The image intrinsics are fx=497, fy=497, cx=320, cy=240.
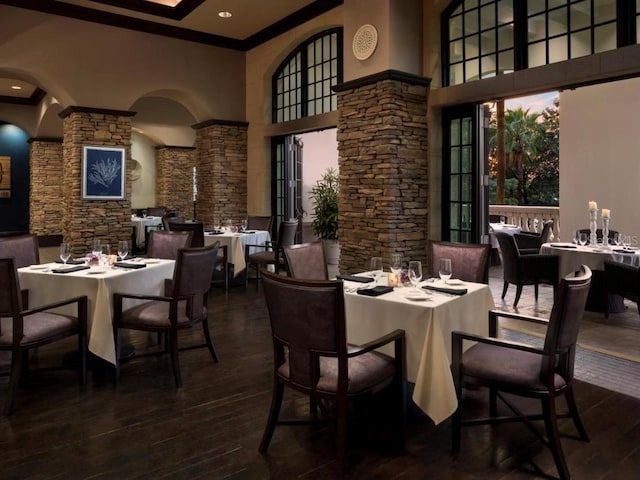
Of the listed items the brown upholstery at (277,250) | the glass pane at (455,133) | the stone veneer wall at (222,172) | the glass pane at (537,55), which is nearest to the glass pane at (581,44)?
the glass pane at (537,55)

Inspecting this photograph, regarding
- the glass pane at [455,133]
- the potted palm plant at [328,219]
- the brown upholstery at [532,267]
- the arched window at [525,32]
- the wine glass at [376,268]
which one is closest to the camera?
the wine glass at [376,268]

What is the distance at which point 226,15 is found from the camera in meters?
8.20

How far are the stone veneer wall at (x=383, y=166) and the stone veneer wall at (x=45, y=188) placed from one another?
9.67 metres

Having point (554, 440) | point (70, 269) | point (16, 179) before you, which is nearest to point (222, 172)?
point (70, 269)

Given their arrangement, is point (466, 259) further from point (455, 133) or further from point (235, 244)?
point (235, 244)

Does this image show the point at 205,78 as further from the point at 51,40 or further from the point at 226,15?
the point at 51,40

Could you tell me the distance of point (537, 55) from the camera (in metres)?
5.47

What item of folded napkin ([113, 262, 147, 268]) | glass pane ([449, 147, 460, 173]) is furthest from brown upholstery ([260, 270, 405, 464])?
glass pane ([449, 147, 460, 173])

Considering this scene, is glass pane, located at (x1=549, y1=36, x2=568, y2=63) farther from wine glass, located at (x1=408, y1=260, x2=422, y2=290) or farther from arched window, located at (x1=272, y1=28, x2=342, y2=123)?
wine glass, located at (x1=408, y1=260, x2=422, y2=290)

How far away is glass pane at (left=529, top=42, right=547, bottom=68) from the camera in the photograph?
5.41 metres

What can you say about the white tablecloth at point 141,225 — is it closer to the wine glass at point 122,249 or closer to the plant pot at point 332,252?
the plant pot at point 332,252

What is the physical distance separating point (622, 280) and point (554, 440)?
3.05m

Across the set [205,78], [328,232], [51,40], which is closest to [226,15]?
[205,78]

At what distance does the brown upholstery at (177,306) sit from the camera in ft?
11.4
